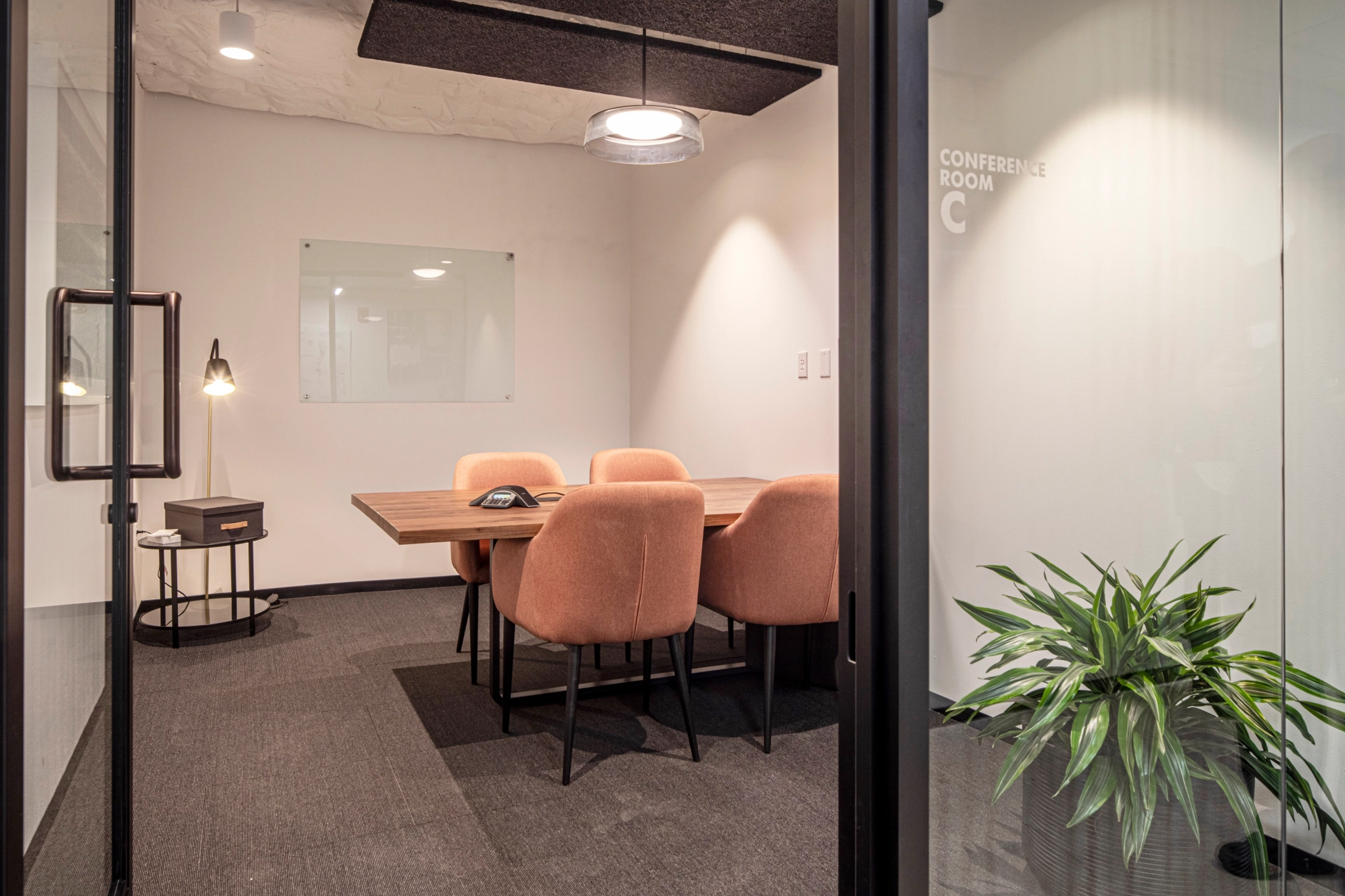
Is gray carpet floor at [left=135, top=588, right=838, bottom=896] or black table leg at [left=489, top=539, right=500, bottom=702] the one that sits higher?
black table leg at [left=489, top=539, right=500, bottom=702]

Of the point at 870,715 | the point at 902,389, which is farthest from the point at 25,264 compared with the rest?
the point at 870,715

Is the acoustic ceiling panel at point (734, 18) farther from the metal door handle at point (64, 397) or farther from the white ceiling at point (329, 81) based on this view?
the metal door handle at point (64, 397)

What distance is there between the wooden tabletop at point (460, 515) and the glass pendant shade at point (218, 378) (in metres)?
1.50

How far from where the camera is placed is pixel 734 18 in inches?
121

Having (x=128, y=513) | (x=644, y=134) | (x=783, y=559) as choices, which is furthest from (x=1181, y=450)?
(x=644, y=134)

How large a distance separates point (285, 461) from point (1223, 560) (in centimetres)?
472

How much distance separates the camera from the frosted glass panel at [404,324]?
15.7 feet

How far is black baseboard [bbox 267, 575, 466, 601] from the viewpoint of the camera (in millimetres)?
4746

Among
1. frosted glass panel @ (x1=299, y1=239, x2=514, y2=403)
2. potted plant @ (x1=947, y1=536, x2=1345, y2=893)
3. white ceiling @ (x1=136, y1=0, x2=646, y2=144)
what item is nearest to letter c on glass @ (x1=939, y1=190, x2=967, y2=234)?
potted plant @ (x1=947, y1=536, x2=1345, y2=893)

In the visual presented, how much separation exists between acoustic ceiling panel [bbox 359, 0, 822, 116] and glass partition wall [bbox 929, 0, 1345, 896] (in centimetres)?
278

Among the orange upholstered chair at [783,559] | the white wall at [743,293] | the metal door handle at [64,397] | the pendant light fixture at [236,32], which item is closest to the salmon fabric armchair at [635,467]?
the white wall at [743,293]

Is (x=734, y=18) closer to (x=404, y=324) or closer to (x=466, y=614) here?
(x=466, y=614)

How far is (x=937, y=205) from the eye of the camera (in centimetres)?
100

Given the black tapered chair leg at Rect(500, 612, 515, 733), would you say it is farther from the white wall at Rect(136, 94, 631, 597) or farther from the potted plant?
the white wall at Rect(136, 94, 631, 597)
